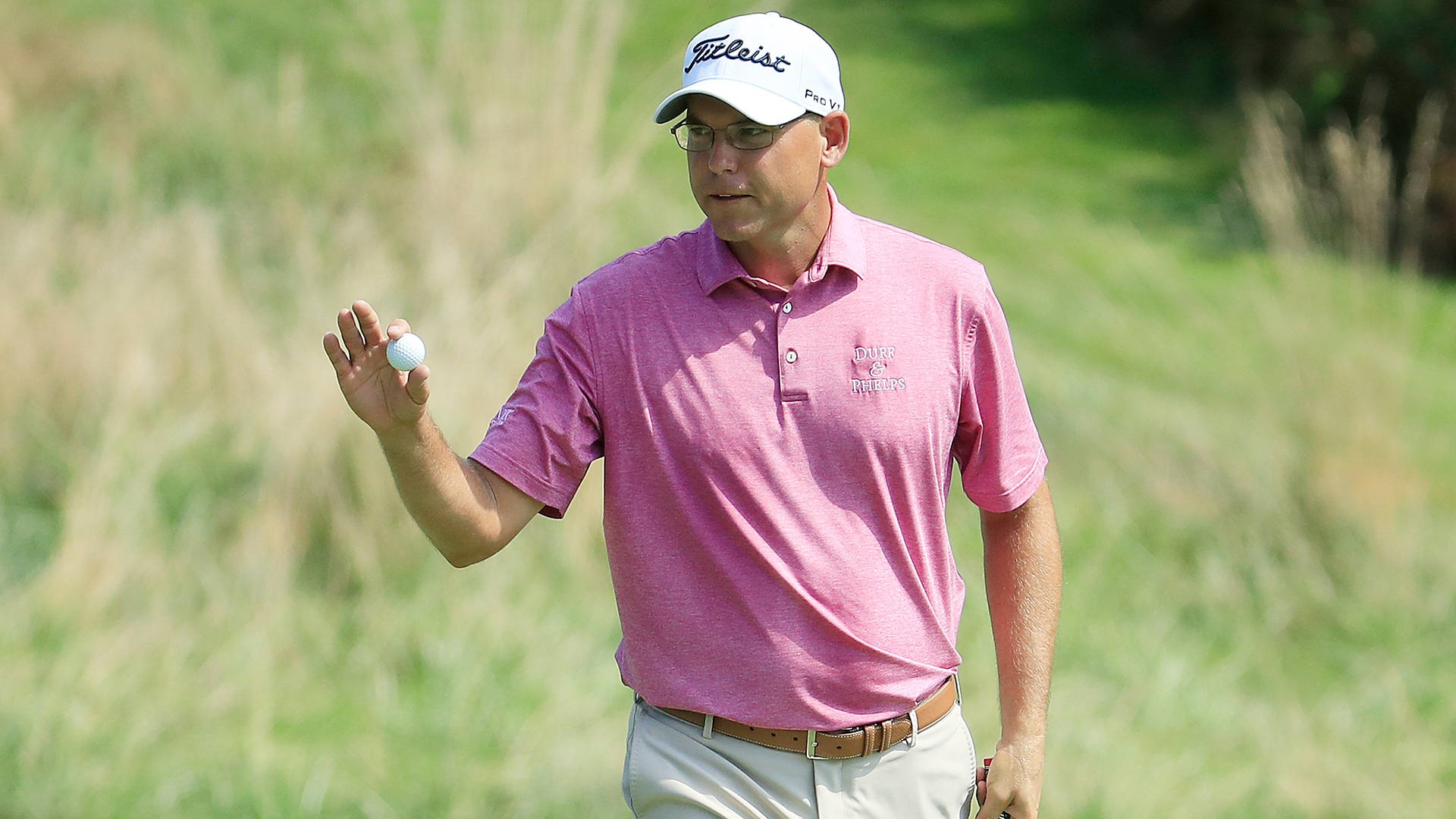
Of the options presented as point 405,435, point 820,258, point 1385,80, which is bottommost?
point 405,435

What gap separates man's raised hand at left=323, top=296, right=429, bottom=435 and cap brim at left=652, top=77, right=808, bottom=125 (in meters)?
0.62

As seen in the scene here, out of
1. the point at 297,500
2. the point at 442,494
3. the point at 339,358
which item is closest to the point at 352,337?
the point at 339,358

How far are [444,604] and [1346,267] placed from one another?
4.38 m

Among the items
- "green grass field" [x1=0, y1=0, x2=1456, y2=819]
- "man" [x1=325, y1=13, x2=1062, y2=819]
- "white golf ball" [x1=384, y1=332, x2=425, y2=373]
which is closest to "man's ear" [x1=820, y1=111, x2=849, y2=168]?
"man" [x1=325, y1=13, x2=1062, y2=819]

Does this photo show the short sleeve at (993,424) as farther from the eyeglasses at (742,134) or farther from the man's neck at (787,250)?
the eyeglasses at (742,134)

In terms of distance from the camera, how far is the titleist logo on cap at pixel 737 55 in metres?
2.78

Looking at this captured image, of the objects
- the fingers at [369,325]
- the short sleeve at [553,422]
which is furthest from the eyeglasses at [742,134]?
the fingers at [369,325]

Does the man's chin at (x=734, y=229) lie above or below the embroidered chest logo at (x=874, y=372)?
above

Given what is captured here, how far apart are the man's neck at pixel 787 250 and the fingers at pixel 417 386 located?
0.65 meters

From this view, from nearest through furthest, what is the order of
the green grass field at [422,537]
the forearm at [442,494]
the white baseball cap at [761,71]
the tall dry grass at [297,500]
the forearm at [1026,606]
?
the forearm at [442,494]
the white baseball cap at [761,71]
the forearm at [1026,606]
the tall dry grass at [297,500]
the green grass field at [422,537]

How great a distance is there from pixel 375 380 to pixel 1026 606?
4.35 feet

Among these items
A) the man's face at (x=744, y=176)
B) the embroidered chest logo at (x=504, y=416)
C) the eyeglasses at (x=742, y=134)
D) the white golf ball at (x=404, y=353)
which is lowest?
the embroidered chest logo at (x=504, y=416)

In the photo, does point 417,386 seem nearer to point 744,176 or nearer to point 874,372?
point 744,176

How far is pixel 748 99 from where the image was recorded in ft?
8.97
